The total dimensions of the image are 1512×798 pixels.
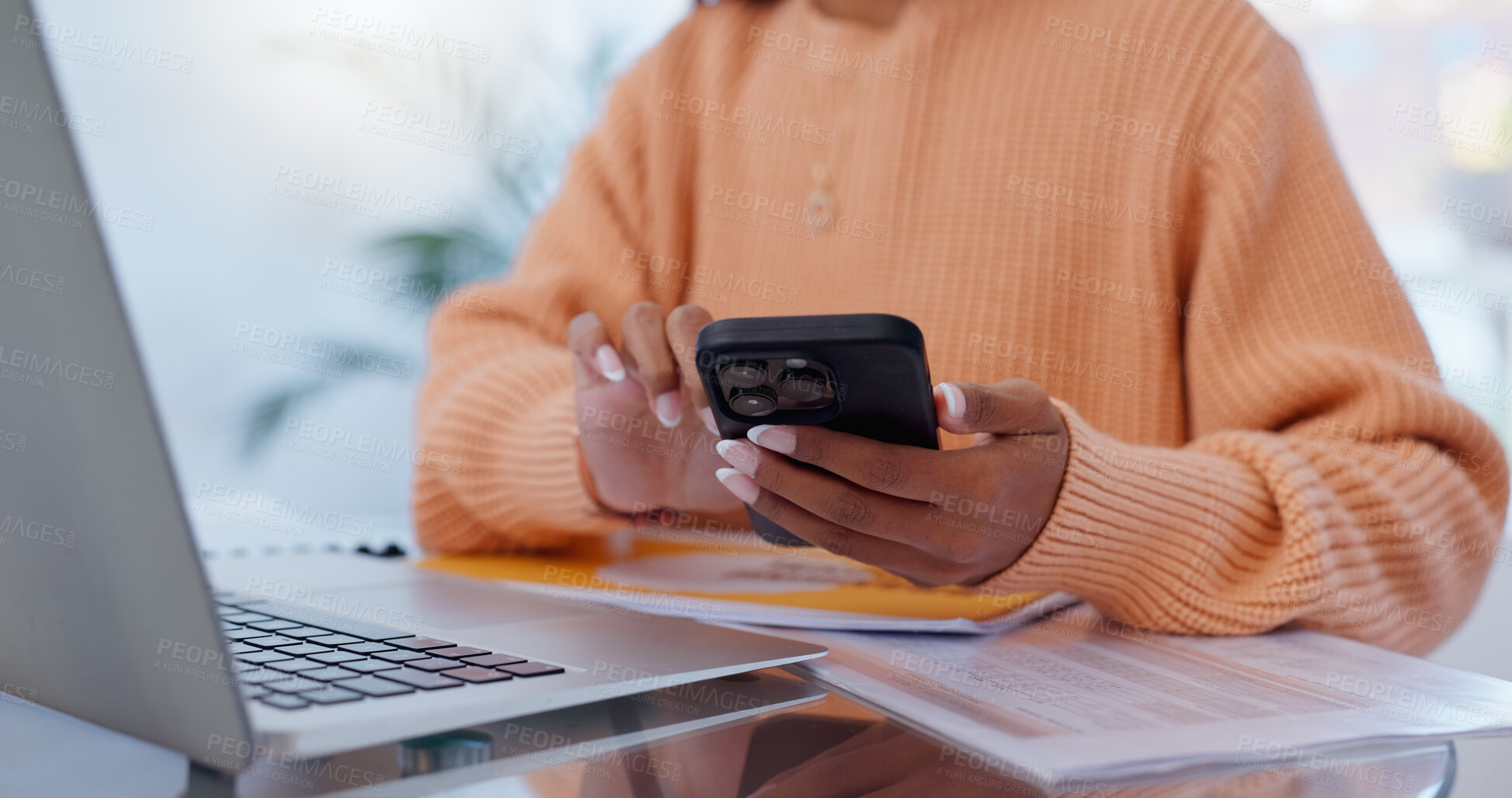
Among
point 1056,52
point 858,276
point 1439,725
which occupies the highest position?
point 1056,52

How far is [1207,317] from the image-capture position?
0.74 metres

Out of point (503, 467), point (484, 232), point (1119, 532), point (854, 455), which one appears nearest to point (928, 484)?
point (854, 455)

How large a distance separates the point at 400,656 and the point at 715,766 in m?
0.13

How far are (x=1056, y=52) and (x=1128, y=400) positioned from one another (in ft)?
1.01

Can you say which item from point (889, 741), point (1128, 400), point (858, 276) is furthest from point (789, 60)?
point (889, 741)

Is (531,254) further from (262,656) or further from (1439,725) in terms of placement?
(1439,725)

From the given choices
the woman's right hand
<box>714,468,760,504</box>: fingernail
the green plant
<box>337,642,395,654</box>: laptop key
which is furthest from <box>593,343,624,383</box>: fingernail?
the green plant

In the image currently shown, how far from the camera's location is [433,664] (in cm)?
36

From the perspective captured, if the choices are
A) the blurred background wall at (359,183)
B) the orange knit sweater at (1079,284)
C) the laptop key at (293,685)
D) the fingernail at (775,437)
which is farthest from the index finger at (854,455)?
the blurred background wall at (359,183)

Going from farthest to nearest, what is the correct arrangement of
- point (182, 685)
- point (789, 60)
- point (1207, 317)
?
point (789, 60), point (1207, 317), point (182, 685)

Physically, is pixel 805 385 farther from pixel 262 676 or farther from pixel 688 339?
pixel 262 676

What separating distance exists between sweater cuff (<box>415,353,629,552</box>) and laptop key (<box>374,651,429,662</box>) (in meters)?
0.32

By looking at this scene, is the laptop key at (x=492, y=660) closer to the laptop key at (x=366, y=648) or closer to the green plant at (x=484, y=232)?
the laptop key at (x=366, y=648)

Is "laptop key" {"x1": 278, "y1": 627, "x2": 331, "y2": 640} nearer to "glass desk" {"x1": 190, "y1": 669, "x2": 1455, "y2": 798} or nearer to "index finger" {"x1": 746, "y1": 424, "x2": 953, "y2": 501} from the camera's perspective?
"glass desk" {"x1": 190, "y1": 669, "x2": 1455, "y2": 798}
